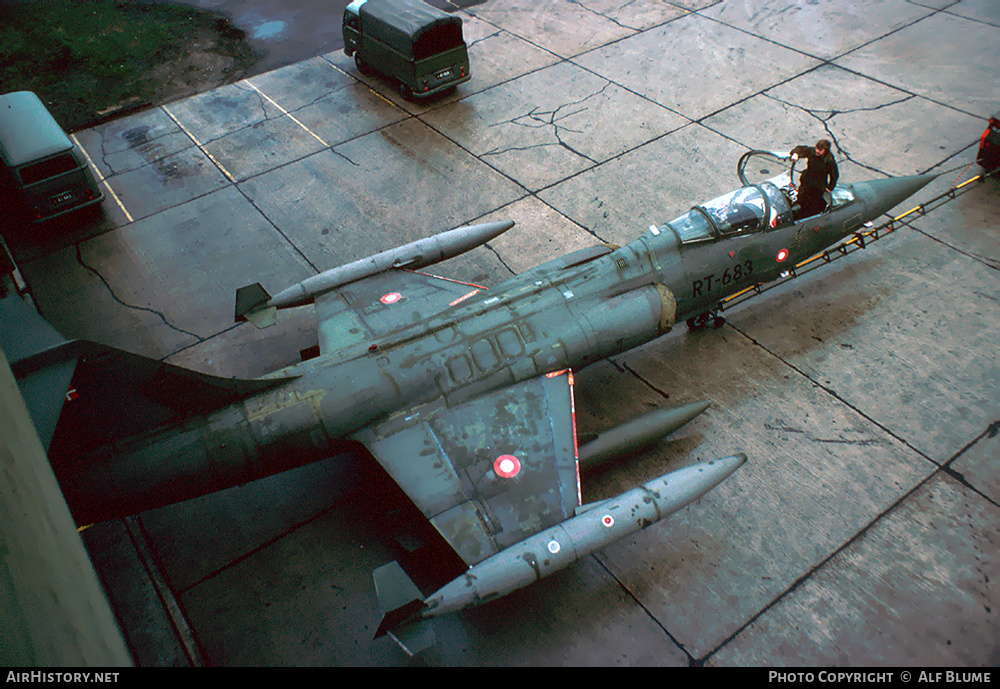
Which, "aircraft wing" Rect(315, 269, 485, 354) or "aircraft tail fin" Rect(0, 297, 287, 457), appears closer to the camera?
"aircraft tail fin" Rect(0, 297, 287, 457)

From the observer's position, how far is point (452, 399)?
7.68m

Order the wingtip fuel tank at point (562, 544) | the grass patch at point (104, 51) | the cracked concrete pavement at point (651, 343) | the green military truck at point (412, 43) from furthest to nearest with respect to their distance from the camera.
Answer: the grass patch at point (104, 51), the green military truck at point (412, 43), the cracked concrete pavement at point (651, 343), the wingtip fuel tank at point (562, 544)

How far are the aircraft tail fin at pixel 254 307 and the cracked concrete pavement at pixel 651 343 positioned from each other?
4.73 feet

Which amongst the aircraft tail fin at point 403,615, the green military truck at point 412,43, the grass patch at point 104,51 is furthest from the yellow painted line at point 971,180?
the grass patch at point 104,51

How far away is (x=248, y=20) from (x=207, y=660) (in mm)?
19634

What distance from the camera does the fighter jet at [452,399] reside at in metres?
6.33

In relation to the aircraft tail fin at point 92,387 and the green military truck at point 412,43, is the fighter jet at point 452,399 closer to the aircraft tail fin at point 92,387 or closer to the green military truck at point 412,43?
the aircraft tail fin at point 92,387

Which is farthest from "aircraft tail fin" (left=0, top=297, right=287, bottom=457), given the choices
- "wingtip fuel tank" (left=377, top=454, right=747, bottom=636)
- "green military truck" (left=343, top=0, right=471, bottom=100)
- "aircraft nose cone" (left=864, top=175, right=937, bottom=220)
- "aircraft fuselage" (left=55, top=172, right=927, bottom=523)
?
"green military truck" (left=343, top=0, right=471, bottom=100)

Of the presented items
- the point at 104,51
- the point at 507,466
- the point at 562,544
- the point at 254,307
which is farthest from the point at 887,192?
the point at 104,51

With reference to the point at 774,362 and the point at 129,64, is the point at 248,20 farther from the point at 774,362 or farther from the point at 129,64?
the point at 774,362

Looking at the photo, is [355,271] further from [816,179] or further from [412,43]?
[412,43]

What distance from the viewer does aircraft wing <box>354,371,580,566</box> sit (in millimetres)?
6832

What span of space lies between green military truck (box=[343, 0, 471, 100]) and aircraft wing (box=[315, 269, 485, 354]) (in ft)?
24.6

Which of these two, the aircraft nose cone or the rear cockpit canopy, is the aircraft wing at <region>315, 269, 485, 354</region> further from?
the aircraft nose cone
